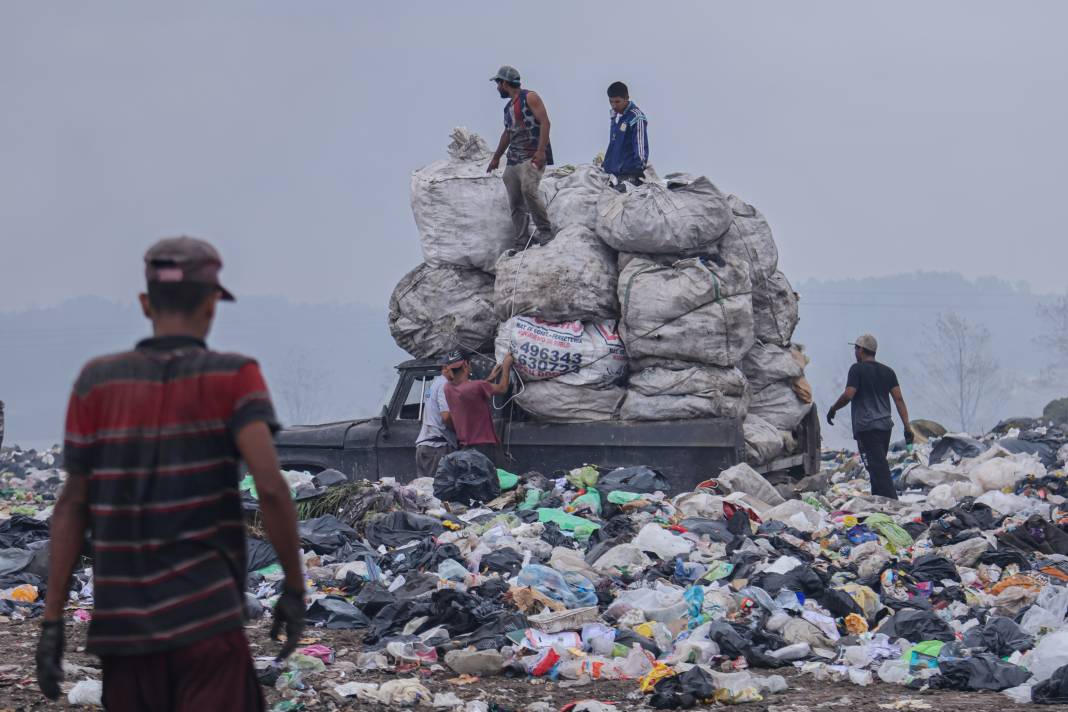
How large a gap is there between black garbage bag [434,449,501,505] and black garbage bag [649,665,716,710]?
13.2 ft

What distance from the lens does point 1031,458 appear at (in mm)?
11078

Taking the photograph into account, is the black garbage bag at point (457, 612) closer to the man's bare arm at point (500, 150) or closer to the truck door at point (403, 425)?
the truck door at point (403, 425)

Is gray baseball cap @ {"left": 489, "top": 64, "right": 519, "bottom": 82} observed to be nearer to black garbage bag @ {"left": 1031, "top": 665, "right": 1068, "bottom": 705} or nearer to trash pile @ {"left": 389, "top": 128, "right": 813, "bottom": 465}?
trash pile @ {"left": 389, "top": 128, "right": 813, "bottom": 465}

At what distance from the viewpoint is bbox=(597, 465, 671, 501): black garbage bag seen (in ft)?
29.1

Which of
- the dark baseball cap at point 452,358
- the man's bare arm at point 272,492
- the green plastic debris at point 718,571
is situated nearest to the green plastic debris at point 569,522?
the green plastic debris at point 718,571

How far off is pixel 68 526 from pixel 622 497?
622 centimetres

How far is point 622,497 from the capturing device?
863cm

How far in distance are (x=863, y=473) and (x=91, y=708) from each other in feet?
33.6

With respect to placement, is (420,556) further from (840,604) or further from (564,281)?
(564,281)

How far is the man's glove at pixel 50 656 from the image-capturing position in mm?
2721

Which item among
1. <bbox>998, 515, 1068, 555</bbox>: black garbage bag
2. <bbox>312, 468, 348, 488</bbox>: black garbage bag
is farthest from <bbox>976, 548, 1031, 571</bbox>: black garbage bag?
<bbox>312, 468, 348, 488</bbox>: black garbage bag

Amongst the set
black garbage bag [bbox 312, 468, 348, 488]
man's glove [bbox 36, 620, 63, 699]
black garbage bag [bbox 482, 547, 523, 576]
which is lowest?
black garbage bag [bbox 482, 547, 523, 576]

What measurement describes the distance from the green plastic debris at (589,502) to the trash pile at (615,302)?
880 millimetres

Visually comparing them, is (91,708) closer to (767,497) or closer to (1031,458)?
(767,497)
